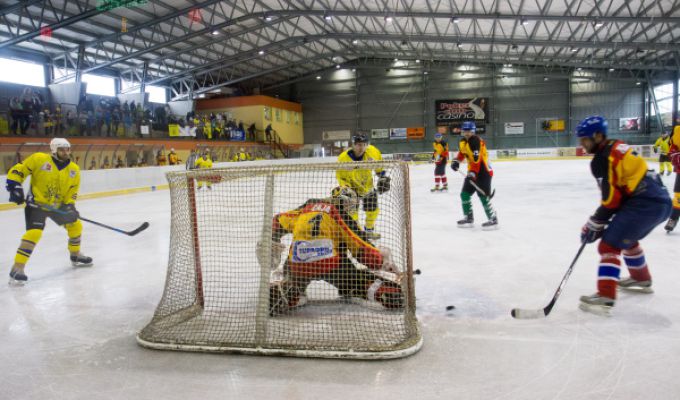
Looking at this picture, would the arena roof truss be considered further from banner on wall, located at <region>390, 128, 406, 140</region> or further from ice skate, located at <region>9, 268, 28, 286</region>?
ice skate, located at <region>9, 268, 28, 286</region>

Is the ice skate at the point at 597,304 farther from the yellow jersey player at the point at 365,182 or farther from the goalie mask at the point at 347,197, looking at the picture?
the goalie mask at the point at 347,197

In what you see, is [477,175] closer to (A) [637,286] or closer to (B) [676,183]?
(B) [676,183]

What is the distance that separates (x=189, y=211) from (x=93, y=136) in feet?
47.2

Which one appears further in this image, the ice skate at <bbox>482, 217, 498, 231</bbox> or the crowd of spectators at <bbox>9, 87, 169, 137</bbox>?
the crowd of spectators at <bbox>9, 87, 169, 137</bbox>

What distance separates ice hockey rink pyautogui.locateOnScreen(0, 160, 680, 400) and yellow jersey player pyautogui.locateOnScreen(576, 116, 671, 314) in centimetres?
25

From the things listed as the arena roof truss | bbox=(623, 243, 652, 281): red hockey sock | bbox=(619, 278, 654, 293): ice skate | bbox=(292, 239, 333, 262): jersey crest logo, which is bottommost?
bbox=(619, 278, 654, 293): ice skate

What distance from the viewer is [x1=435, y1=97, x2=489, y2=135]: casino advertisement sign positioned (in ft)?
90.1

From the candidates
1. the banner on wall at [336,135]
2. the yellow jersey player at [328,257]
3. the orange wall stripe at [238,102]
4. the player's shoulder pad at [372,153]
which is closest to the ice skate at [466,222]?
the player's shoulder pad at [372,153]

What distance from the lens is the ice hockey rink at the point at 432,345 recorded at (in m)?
1.96

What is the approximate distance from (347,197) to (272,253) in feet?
1.85

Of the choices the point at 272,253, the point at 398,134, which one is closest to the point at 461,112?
the point at 398,134

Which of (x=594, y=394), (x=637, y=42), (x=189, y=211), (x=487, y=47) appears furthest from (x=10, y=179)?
(x=487, y=47)

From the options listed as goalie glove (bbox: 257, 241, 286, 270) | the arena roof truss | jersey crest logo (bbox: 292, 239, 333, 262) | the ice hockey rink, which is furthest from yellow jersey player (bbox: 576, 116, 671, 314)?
the arena roof truss

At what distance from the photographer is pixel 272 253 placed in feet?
8.63
